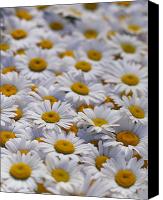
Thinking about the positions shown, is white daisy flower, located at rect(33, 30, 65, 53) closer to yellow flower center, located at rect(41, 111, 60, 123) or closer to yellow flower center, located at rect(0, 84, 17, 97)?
yellow flower center, located at rect(0, 84, 17, 97)

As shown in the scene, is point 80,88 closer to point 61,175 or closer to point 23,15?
point 61,175

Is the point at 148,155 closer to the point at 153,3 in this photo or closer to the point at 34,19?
the point at 153,3

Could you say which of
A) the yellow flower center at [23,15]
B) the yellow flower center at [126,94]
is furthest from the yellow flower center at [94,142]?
the yellow flower center at [23,15]

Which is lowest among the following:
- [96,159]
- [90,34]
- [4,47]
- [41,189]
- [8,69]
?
[41,189]

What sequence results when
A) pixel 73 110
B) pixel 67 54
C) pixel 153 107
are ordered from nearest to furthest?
pixel 153 107, pixel 73 110, pixel 67 54

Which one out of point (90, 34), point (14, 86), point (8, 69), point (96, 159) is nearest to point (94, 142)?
point (96, 159)

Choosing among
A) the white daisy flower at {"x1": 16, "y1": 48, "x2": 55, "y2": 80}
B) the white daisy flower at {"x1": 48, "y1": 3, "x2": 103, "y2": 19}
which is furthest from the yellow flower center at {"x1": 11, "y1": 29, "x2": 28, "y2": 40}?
the white daisy flower at {"x1": 48, "y1": 3, "x2": 103, "y2": 19}

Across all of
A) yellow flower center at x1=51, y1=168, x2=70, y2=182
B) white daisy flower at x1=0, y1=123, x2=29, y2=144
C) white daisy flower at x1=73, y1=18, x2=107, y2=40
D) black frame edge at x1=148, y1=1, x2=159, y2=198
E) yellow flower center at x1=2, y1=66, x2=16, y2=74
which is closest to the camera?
black frame edge at x1=148, y1=1, x2=159, y2=198

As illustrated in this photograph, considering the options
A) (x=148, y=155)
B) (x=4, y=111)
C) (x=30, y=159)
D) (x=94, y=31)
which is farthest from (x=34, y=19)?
(x=148, y=155)
